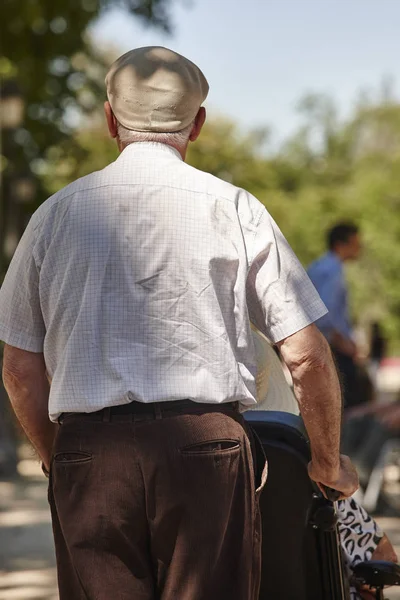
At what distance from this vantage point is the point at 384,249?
134ft

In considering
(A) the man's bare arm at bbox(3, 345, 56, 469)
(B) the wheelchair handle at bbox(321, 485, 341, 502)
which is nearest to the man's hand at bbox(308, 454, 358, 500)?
(B) the wheelchair handle at bbox(321, 485, 341, 502)

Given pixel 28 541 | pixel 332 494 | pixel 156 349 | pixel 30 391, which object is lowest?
pixel 28 541

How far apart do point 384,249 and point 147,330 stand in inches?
1522

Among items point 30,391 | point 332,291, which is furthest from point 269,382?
point 332,291

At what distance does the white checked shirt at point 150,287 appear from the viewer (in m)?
2.68

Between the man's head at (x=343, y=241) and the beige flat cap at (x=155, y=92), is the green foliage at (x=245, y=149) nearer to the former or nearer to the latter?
the man's head at (x=343, y=241)

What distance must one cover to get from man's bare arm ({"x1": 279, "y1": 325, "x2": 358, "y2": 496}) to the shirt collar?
1.74 ft

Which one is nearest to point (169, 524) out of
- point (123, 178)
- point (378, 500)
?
point (123, 178)

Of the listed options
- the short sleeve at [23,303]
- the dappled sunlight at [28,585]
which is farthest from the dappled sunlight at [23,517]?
the short sleeve at [23,303]

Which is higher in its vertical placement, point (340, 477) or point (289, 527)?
point (340, 477)

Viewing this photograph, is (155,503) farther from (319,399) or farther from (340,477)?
(340,477)

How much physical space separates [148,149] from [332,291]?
651 cm

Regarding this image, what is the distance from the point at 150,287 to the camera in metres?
2.70

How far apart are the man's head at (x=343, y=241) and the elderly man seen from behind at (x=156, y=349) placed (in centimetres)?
675
